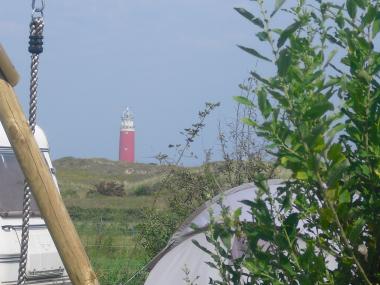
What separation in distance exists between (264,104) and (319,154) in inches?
7.5

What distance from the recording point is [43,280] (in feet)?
32.3

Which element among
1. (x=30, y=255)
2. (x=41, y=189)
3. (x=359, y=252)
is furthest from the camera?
(x=30, y=255)

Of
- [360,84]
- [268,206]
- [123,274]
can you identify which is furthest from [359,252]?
[123,274]

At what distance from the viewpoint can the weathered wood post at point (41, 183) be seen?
10.9 ft

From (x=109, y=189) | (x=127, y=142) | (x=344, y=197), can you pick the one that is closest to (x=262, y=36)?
(x=344, y=197)

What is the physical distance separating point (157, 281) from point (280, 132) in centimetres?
659

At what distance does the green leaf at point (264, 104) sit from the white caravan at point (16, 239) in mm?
7538

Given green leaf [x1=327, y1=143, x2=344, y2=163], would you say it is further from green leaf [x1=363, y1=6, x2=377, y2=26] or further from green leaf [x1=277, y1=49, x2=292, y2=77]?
green leaf [x1=363, y1=6, x2=377, y2=26]

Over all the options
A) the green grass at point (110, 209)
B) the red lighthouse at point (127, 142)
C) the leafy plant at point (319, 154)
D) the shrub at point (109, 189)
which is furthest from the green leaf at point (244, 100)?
the red lighthouse at point (127, 142)

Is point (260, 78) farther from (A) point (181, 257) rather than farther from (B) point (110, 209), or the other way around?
(B) point (110, 209)

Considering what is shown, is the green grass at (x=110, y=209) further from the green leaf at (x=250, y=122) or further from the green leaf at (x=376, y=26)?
the green leaf at (x=376, y=26)

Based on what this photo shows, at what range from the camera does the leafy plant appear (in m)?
2.16

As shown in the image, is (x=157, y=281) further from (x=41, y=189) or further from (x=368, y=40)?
(x=368, y=40)

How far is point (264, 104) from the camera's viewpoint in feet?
7.18
